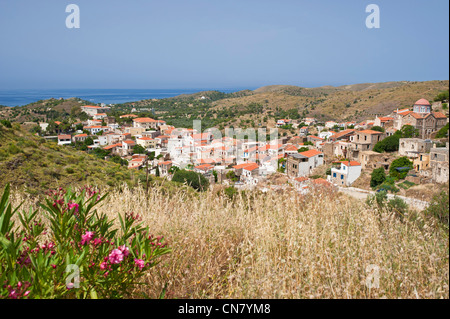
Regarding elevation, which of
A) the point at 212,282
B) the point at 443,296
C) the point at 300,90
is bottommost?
the point at 212,282

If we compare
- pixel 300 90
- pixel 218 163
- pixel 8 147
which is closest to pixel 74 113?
pixel 218 163

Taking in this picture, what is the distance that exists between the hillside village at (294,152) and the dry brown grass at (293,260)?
10.2 meters

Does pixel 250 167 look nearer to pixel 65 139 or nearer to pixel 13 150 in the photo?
pixel 13 150

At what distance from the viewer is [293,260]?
65.6 inches

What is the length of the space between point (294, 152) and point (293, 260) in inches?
912

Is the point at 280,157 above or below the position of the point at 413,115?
below

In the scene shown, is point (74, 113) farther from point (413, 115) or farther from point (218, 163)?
point (413, 115)

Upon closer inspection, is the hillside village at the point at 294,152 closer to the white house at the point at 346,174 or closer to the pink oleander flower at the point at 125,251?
the white house at the point at 346,174

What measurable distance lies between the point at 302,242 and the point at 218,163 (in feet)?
74.6

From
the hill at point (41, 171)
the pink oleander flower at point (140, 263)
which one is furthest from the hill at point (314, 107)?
the pink oleander flower at point (140, 263)

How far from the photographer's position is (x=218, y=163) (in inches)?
958

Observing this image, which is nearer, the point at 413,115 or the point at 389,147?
the point at 389,147

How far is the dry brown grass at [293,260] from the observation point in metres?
1.34
